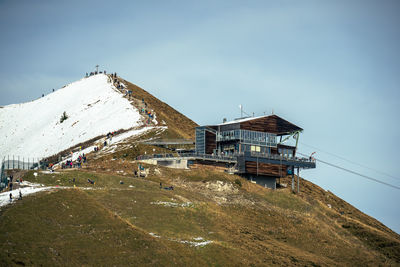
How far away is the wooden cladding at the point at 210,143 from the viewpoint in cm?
10156

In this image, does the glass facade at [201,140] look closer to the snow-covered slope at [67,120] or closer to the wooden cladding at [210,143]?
the wooden cladding at [210,143]

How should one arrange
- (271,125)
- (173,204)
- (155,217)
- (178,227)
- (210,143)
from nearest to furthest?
(178,227), (155,217), (173,204), (210,143), (271,125)

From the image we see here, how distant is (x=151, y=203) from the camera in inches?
2569

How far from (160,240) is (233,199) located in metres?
27.4

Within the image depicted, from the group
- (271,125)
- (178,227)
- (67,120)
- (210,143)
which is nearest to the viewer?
(178,227)

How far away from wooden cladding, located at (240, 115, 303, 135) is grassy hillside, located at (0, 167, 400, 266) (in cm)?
1315

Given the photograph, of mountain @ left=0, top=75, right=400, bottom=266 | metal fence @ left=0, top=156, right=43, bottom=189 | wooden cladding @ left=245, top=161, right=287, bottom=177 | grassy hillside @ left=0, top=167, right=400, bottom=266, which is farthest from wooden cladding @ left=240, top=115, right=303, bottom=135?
metal fence @ left=0, top=156, right=43, bottom=189

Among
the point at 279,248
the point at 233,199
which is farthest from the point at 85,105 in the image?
the point at 279,248

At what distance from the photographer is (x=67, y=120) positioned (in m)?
130

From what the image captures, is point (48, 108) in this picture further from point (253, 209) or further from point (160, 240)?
point (160, 240)

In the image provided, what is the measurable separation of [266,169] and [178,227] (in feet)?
127

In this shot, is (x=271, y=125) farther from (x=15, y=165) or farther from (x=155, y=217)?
(x=15, y=165)

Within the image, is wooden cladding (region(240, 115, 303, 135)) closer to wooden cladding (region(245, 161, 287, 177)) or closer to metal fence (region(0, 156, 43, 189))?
wooden cladding (region(245, 161, 287, 177))

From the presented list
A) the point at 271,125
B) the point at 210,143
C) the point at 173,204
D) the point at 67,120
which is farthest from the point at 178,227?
the point at 67,120
